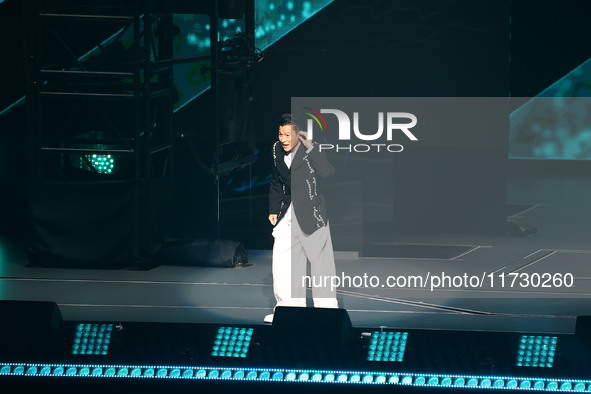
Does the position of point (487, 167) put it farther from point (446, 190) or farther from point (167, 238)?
point (167, 238)

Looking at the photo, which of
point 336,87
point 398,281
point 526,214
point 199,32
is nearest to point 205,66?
point 199,32

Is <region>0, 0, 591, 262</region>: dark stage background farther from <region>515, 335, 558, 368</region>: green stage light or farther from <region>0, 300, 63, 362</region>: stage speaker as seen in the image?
<region>515, 335, 558, 368</region>: green stage light

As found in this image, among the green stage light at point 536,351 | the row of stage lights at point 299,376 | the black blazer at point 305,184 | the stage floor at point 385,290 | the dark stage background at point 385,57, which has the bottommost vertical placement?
the stage floor at point 385,290

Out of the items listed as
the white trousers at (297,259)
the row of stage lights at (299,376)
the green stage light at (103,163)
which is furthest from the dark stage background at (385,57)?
the row of stage lights at (299,376)

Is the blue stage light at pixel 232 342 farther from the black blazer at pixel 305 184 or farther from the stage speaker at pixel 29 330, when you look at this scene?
the black blazer at pixel 305 184

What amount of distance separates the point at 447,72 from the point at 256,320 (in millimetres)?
5327

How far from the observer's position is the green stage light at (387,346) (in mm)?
3926

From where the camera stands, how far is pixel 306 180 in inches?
275

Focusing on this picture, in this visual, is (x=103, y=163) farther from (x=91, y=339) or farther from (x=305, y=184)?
(x=91, y=339)

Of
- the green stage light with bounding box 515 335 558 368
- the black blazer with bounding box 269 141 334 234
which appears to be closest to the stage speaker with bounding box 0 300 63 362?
the green stage light with bounding box 515 335 558 368

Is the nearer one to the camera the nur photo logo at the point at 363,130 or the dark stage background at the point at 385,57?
the nur photo logo at the point at 363,130

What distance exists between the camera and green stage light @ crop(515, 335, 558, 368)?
3869 millimetres

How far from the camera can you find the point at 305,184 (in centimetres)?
698

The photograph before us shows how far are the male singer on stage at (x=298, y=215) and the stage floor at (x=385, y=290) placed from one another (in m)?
0.66
